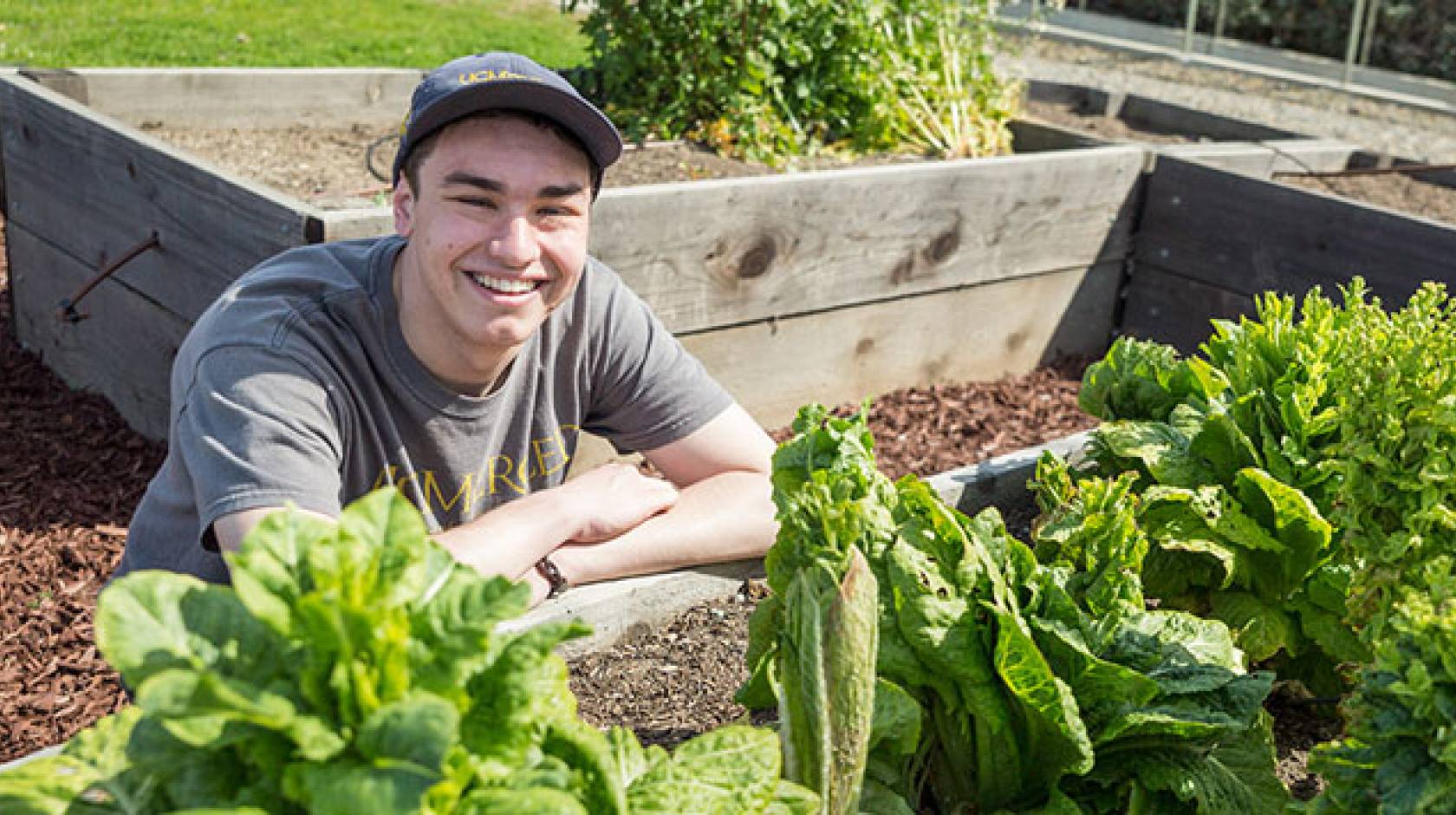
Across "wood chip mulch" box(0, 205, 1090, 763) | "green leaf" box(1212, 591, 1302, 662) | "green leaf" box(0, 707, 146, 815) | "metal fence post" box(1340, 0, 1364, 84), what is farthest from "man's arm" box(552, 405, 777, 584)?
"metal fence post" box(1340, 0, 1364, 84)

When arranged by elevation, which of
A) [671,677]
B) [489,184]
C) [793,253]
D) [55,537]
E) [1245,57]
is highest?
[489,184]

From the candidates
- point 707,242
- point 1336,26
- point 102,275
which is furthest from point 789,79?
point 1336,26

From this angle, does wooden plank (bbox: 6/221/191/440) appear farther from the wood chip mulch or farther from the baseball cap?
the baseball cap

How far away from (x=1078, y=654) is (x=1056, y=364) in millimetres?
4380

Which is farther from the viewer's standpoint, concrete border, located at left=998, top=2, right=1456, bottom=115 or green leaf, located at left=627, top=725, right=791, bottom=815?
concrete border, located at left=998, top=2, right=1456, bottom=115

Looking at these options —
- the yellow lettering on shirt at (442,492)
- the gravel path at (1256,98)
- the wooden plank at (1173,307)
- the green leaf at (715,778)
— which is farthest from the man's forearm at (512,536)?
the gravel path at (1256,98)

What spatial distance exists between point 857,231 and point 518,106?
2.68 m

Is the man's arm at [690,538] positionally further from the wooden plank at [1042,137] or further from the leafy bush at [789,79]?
the wooden plank at [1042,137]

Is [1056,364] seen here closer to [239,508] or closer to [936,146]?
[936,146]

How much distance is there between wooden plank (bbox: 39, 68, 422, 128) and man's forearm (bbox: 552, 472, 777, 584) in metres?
3.43

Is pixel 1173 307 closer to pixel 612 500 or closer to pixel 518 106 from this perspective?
pixel 612 500

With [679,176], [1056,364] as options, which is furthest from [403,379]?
[1056,364]

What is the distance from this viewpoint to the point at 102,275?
4438 millimetres

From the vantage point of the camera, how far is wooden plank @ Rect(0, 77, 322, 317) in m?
3.98
